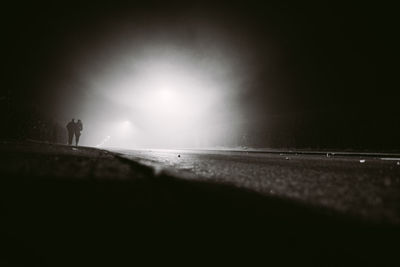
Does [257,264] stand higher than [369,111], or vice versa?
[369,111]

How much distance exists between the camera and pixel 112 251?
874 mm

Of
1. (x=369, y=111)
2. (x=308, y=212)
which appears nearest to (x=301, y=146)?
(x=369, y=111)

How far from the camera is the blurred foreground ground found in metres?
0.86

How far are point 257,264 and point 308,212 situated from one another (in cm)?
67

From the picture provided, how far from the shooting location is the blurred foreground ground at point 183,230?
2.81 ft

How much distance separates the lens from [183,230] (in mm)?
1072

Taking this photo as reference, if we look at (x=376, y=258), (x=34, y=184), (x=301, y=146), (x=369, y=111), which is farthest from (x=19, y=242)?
(x=369, y=111)

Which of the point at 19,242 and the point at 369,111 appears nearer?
the point at 19,242

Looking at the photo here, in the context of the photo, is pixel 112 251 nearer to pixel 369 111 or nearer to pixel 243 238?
pixel 243 238

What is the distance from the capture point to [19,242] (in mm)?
927

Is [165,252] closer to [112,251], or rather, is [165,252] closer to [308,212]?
[112,251]

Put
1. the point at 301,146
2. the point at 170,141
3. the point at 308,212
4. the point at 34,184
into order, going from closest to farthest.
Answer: the point at 308,212
the point at 34,184
the point at 301,146
the point at 170,141

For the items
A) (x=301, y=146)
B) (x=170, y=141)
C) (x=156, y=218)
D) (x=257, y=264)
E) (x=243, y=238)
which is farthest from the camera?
(x=170, y=141)

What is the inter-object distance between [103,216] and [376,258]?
1.15m
